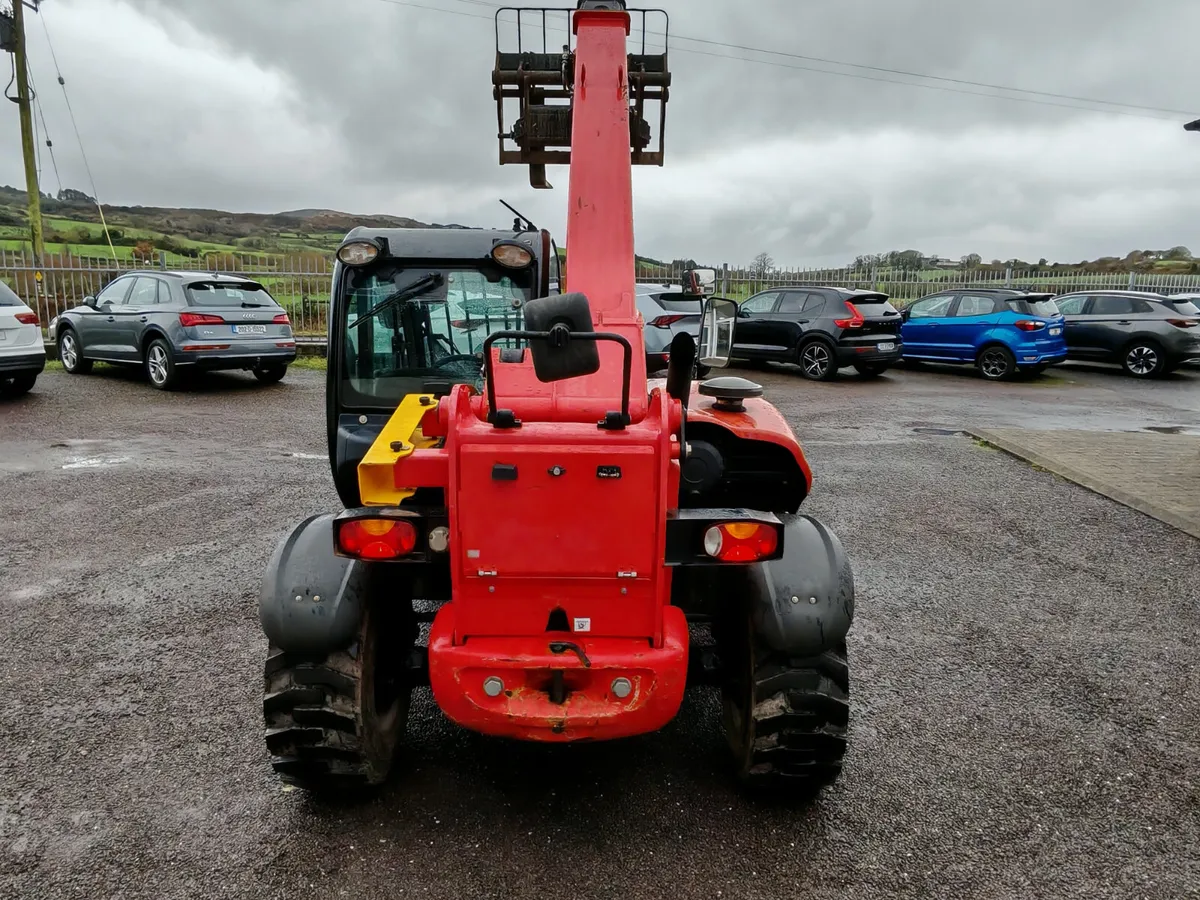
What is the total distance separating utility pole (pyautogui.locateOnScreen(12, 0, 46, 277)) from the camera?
60.5 feet

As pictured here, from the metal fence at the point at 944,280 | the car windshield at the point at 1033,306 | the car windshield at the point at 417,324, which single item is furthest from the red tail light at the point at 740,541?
the metal fence at the point at 944,280

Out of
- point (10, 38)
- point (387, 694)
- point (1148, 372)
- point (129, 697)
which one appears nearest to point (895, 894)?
point (387, 694)

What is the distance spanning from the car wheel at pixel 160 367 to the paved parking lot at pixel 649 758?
598 centimetres

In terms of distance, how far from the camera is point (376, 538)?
8.43 ft

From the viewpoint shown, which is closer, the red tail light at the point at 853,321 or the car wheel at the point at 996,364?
the red tail light at the point at 853,321

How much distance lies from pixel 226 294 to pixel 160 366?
1390mm

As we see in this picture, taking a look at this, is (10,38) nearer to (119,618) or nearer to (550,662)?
(119,618)

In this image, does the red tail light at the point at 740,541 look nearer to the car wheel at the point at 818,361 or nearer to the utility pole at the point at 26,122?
the car wheel at the point at 818,361

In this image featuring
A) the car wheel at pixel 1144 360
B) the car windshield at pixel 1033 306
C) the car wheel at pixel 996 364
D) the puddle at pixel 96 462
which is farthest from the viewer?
the car wheel at pixel 1144 360

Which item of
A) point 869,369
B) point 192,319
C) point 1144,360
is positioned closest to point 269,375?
point 192,319

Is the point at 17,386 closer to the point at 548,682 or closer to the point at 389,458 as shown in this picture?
the point at 389,458

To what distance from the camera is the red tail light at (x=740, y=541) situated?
8.37 feet

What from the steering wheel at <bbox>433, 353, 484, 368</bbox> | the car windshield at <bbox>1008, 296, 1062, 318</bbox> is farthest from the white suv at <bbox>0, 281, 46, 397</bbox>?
the car windshield at <bbox>1008, 296, 1062, 318</bbox>

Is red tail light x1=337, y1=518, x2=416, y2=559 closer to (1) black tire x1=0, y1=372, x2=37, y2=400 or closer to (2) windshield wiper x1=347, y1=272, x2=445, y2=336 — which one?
(2) windshield wiper x1=347, y1=272, x2=445, y2=336
